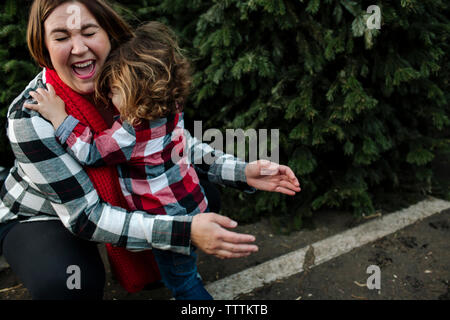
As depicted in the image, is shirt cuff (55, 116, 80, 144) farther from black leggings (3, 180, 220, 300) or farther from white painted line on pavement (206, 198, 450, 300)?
white painted line on pavement (206, 198, 450, 300)

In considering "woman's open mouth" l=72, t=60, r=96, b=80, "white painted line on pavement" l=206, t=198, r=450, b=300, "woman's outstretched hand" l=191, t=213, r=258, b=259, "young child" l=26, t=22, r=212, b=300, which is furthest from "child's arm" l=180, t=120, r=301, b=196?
"white painted line on pavement" l=206, t=198, r=450, b=300

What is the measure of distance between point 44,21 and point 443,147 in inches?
111

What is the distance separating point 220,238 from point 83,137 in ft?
2.26

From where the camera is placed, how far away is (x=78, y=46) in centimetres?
159

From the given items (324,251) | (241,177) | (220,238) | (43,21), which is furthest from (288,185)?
(43,21)

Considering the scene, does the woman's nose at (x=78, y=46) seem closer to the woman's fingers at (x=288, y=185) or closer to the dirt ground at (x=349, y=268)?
the woman's fingers at (x=288, y=185)

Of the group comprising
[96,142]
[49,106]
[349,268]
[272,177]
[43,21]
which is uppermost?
[43,21]

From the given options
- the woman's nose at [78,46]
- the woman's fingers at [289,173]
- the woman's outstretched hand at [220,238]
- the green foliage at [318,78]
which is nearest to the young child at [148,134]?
the woman's nose at [78,46]

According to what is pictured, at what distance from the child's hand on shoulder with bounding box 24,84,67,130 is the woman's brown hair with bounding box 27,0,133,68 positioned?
20 cm

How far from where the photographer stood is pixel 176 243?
1.54 meters

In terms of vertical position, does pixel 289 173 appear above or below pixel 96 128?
below

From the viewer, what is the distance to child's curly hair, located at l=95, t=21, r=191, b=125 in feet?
5.22

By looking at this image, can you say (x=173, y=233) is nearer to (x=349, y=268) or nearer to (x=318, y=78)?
(x=349, y=268)

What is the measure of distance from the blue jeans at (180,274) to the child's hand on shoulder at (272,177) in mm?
511
